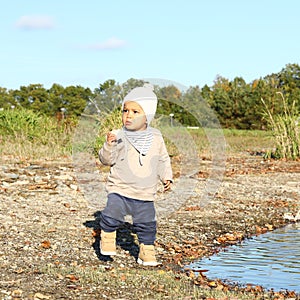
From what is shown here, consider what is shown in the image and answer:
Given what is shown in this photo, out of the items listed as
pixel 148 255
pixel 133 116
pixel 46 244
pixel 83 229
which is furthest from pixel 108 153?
pixel 83 229

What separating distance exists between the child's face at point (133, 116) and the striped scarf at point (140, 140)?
5cm

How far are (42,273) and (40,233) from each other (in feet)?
5.71

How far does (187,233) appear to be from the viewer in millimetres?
7027

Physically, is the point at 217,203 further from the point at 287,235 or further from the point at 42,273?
the point at 42,273

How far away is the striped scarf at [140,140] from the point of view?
5.25m

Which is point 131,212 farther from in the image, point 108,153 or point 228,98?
point 228,98

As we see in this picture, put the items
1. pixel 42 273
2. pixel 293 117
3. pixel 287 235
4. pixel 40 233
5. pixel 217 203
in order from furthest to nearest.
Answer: pixel 293 117 → pixel 217 203 → pixel 287 235 → pixel 40 233 → pixel 42 273

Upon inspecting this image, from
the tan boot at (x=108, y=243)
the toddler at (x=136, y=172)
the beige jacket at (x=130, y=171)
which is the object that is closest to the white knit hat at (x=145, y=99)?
the toddler at (x=136, y=172)

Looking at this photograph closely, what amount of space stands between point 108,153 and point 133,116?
16.0 inches

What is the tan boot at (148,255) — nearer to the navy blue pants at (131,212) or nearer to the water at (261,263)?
the navy blue pants at (131,212)

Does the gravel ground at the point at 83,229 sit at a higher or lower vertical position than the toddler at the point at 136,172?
lower

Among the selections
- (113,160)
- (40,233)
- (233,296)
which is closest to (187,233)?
(40,233)

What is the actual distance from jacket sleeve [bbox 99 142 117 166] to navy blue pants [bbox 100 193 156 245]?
1.01 feet

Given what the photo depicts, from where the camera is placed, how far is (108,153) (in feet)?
16.8
